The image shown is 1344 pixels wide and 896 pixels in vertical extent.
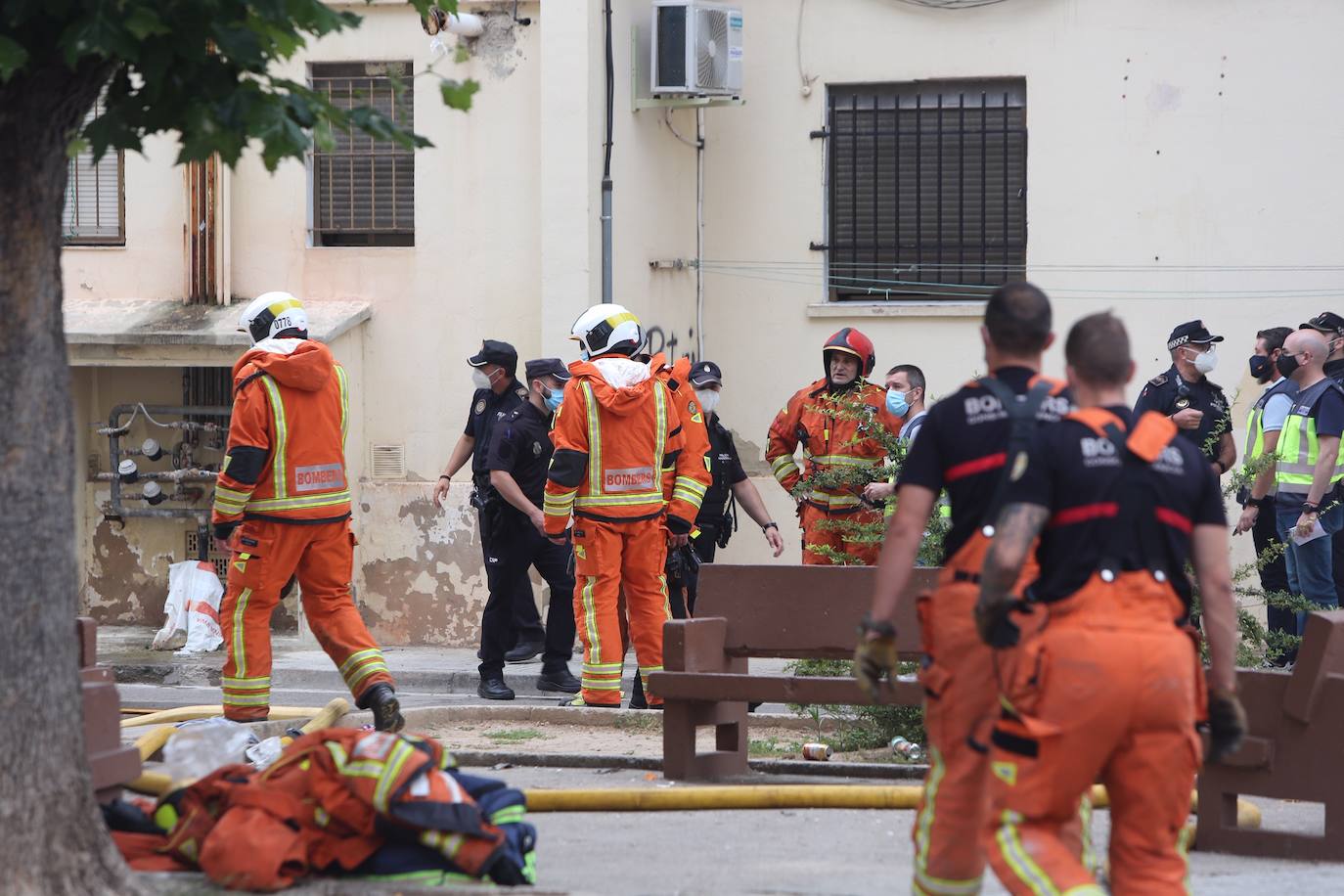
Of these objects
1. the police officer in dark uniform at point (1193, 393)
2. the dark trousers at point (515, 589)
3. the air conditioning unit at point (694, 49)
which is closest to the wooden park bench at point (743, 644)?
the dark trousers at point (515, 589)

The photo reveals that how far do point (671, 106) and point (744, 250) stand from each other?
1262 mm

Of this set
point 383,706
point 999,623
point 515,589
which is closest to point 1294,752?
point 999,623

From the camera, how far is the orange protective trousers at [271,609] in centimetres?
837

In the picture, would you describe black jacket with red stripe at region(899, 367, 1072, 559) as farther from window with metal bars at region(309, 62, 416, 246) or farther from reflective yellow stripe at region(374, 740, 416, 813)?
window with metal bars at region(309, 62, 416, 246)

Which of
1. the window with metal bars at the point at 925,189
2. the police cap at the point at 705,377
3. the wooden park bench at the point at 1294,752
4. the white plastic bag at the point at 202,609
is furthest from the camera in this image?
the window with metal bars at the point at 925,189

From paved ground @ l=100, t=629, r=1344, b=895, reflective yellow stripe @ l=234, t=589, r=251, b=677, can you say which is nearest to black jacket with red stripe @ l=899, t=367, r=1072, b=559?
paved ground @ l=100, t=629, r=1344, b=895

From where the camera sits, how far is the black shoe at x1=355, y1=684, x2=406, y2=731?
8.27 metres

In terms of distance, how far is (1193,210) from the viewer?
527 inches

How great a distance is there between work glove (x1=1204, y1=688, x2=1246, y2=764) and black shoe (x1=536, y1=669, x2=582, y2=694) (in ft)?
21.6

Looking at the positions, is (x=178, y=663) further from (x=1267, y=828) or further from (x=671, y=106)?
(x=1267, y=828)

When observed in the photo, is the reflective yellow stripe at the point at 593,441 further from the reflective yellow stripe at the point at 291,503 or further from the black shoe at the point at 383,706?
the black shoe at the point at 383,706

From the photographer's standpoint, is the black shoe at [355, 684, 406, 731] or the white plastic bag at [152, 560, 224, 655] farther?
the white plastic bag at [152, 560, 224, 655]

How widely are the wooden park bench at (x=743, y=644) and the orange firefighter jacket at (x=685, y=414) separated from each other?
1.89 meters

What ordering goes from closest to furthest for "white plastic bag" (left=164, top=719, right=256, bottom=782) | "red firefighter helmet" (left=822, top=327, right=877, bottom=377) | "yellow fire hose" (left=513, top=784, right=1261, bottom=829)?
"white plastic bag" (left=164, top=719, right=256, bottom=782) < "yellow fire hose" (left=513, top=784, right=1261, bottom=829) < "red firefighter helmet" (left=822, top=327, right=877, bottom=377)
